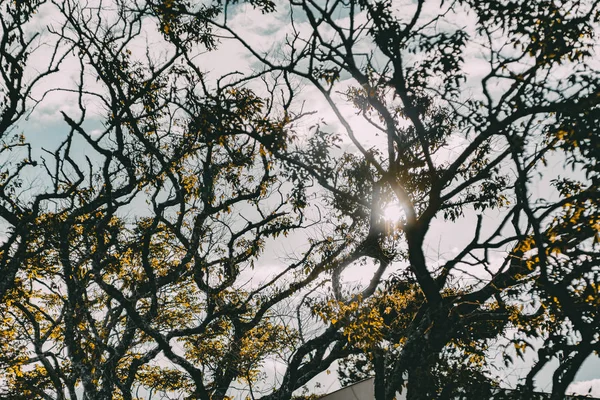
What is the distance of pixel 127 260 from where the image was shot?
1121 cm

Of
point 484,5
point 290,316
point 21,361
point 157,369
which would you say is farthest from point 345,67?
point 157,369

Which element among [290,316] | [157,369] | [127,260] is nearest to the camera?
[290,316]

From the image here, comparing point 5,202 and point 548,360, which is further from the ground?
point 5,202

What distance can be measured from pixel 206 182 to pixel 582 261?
7.68 metres

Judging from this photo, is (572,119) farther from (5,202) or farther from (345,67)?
(5,202)

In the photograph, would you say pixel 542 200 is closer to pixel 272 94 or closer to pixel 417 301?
pixel 417 301

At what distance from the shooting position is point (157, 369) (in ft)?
48.5

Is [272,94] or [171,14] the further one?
[272,94]

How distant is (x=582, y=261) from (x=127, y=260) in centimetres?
1023

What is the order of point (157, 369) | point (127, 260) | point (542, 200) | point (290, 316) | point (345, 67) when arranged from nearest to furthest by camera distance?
point (542, 200) < point (345, 67) < point (290, 316) < point (127, 260) < point (157, 369)

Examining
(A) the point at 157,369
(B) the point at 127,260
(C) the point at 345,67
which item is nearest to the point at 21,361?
(B) the point at 127,260

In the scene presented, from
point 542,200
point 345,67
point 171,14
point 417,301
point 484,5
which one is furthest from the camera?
point 417,301

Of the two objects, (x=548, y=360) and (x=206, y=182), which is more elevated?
(x=206, y=182)

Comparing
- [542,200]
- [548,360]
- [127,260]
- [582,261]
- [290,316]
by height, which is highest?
[127,260]
